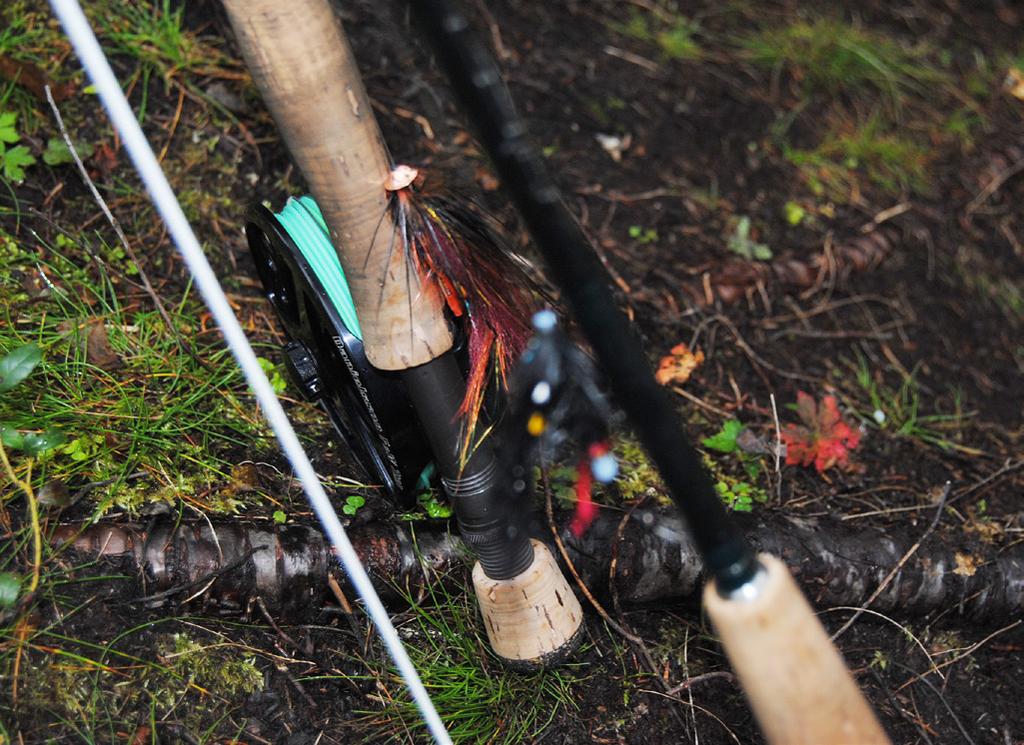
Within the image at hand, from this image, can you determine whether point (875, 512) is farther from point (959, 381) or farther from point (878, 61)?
point (878, 61)

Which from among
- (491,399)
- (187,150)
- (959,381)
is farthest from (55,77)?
(959,381)

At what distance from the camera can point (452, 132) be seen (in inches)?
102

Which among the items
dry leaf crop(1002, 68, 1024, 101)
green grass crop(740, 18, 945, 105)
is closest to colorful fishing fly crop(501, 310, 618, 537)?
green grass crop(740, 18, 945, 105)

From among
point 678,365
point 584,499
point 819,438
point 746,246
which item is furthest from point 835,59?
point 584,499

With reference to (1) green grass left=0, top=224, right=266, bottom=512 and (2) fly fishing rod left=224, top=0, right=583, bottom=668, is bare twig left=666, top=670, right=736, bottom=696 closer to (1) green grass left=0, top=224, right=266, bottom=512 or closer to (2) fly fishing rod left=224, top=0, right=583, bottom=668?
(2) fly fishing rod left=224, top=0, right=583, bottom=668

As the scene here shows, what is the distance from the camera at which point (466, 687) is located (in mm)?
1654

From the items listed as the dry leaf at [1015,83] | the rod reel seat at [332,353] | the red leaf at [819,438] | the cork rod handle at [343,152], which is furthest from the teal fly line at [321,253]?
the dry leaf at [1015,83]

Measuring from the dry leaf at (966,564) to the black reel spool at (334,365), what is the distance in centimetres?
118

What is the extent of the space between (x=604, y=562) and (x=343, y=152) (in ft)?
3.10

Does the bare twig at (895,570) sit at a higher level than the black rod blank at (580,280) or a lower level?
lower

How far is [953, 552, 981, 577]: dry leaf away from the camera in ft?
6.65

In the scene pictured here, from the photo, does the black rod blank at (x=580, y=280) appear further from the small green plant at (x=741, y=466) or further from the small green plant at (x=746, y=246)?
the small green plant at (x=746, y=246)

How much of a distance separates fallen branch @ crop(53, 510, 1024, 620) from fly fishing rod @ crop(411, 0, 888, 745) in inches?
26.3

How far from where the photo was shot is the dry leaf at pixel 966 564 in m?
2.03
